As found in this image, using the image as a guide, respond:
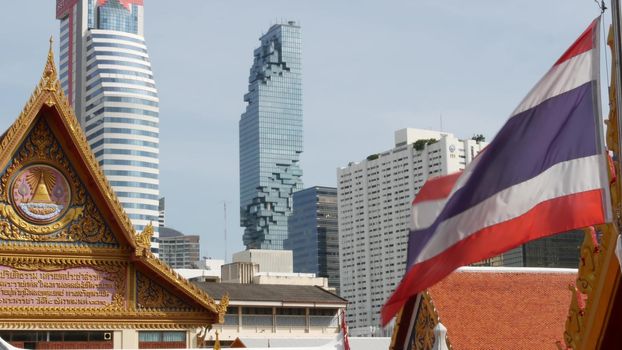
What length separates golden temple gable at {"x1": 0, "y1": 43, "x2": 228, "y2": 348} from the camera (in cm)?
2747

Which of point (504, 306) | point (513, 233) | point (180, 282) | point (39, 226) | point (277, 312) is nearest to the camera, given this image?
point (513, 233)

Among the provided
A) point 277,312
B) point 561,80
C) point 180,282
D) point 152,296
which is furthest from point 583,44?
point 277,312

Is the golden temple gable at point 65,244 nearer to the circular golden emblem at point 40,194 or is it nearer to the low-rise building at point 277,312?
the circular golden emblem at point 40,194

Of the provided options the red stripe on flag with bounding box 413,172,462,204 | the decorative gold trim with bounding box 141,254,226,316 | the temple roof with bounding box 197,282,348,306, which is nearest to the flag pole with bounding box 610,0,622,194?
the red stripe on flag with bounding box 413,172,462,204

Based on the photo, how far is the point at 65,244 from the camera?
2798 cm

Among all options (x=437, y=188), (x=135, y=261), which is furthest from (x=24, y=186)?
(x=437, y=188)

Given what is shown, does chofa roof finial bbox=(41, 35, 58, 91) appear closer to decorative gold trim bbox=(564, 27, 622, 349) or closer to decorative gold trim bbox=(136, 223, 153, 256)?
decorative gold trim bbox=(136, 223, 153, 256)

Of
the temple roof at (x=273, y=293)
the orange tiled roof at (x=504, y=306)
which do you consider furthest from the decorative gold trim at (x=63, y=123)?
the temple roof at (x=273, y=293)

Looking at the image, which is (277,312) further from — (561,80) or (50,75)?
(561,80)

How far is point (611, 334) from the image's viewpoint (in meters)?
10.1

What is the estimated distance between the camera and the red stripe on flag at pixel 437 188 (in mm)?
13922

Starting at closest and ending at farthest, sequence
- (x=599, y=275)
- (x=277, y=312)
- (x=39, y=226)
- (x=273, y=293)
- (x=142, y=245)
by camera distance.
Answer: (x=599, y=275) → (x=39, y=226) → (x=142, y=245) → (x=277, y=312) → (x=273, y=293)

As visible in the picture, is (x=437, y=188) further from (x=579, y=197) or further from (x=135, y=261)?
(x=135, y=261)

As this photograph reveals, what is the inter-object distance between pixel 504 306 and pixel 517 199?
50.5 ft
